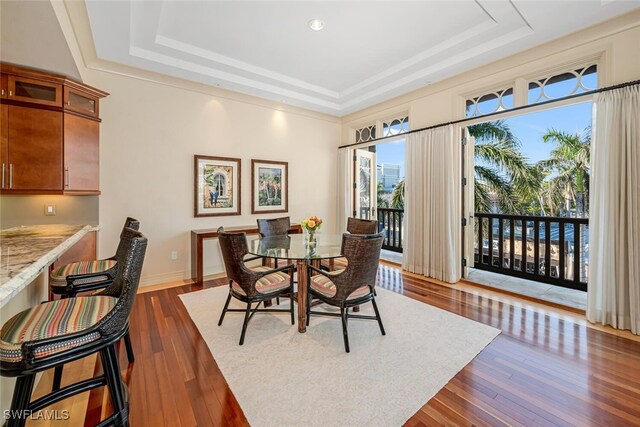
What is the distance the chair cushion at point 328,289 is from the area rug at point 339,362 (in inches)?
16.4

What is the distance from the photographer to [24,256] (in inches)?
53.0

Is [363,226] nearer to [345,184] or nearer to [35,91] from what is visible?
[345,184]

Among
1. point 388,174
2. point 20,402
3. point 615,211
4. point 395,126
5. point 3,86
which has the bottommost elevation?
point 20,402

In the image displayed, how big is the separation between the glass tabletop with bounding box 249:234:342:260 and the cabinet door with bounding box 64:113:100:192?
2140 millimetres

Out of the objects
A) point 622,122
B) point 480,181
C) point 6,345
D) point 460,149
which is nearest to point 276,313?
point 6,345

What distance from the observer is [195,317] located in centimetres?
304

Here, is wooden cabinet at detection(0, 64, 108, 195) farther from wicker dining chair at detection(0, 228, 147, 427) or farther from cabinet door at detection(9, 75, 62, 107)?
wicker dining chair at detection(0, 228, 147, 427)

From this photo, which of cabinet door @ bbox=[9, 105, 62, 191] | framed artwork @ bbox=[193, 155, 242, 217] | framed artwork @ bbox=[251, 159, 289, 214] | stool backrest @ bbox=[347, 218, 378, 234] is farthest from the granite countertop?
framed artwork @ bbox=[251, 159, 289, 214]

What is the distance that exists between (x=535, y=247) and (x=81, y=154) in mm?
6251

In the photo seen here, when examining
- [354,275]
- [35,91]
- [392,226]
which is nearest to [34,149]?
[35,91]

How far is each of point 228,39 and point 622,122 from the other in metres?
4.28

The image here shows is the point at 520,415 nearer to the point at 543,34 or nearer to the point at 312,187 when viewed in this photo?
the point at 543,34

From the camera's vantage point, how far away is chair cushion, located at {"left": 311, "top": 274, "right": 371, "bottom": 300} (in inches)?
100

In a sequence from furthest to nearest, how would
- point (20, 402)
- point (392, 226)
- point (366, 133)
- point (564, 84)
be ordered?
point (392, 226) → point (366, 133) → point (564, 84) → point (20, 402)
